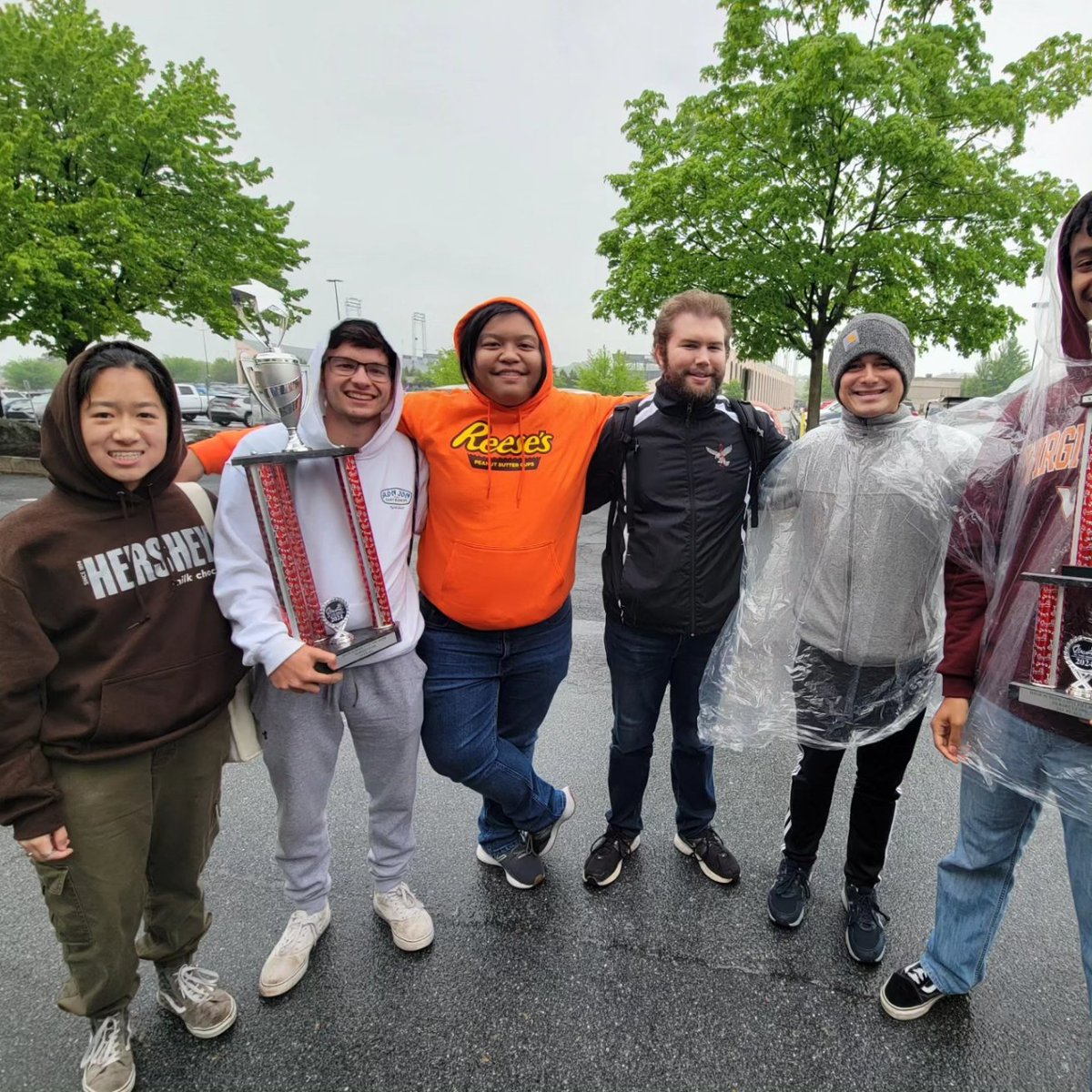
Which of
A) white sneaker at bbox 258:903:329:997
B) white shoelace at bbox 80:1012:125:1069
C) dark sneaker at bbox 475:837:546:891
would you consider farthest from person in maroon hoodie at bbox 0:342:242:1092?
dark sneaker at bbox 475:837:546:891

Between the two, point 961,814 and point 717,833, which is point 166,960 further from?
point 961,814

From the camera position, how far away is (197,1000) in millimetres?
1785

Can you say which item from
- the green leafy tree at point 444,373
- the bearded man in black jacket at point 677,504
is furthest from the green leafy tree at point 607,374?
the bearded man in black jacket at point 677,504

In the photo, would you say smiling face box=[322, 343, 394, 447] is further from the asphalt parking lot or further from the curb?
the curb

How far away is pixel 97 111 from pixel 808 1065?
16.6 metres

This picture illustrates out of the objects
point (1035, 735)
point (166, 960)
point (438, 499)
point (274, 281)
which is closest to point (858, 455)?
point (1035, 735)

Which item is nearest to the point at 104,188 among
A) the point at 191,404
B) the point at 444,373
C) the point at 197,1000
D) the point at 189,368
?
the point at 197,1000

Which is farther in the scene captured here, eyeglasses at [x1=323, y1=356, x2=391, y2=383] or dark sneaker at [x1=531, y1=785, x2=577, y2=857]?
dark sneaker at [x1=531, y1=785, x2=577, y2=857]

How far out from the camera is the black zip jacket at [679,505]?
2.12 m

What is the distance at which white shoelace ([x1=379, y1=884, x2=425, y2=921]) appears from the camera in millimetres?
2102

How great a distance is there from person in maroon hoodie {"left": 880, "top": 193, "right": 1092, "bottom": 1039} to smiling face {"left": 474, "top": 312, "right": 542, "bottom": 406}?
1262 mm

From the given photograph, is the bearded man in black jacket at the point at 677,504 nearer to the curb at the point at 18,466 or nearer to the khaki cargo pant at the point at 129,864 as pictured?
the khaki cargo pant at the point at 129,864

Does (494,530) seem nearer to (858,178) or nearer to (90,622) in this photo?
(90,622)

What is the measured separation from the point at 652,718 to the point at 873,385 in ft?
4.32
